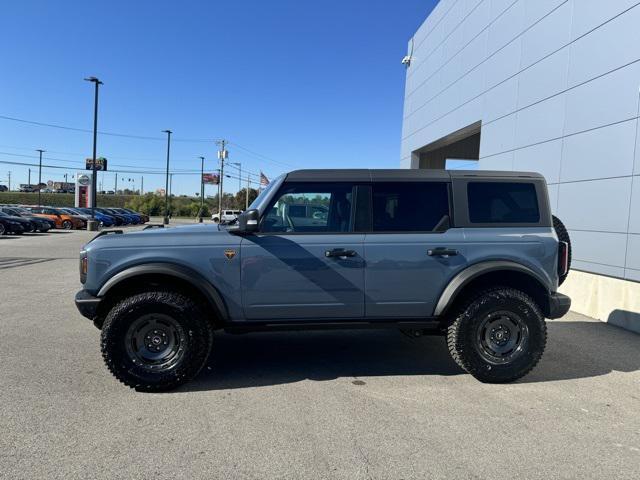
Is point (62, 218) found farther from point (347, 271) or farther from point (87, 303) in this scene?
point (347, 271)

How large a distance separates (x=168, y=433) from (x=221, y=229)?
1891 mm

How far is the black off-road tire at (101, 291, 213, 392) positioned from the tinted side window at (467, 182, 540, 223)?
2.89 meters

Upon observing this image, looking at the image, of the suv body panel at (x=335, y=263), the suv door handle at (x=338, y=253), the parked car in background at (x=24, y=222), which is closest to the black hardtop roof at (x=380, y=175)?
the suv body panel at (x=335, y=263)

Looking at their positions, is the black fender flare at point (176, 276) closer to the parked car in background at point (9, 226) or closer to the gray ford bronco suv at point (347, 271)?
the gray ford bronco suv at point (347, 271)

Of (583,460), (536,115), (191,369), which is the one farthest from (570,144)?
(191,369)

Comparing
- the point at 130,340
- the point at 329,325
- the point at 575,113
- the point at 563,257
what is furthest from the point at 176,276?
the point at 575,113

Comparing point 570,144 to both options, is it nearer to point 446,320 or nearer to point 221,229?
point 446,320

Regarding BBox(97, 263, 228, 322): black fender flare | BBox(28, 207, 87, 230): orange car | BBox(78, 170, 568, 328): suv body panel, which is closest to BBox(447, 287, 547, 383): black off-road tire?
BBox(78, 170, 568, 328): suv body panel

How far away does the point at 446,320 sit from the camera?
4.44m

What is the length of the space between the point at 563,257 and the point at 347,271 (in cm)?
228

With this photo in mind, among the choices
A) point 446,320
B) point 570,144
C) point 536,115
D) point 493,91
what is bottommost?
point 446,320

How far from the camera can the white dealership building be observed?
24.5ft

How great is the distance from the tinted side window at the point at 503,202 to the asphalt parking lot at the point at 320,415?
162 cm

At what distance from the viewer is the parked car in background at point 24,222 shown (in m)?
22.4
